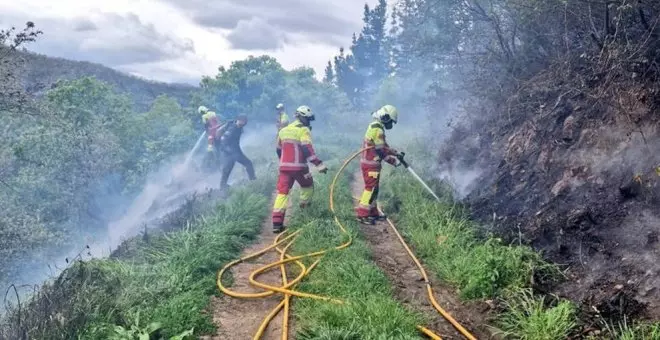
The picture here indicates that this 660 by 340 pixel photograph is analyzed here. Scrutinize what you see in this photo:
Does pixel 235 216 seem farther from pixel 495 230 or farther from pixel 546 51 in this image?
pixel 546 51

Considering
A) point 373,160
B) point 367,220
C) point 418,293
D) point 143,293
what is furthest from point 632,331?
point 373,160

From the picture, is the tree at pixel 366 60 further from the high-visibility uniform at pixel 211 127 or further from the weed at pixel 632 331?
the weed at pixel 632 331

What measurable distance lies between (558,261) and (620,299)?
1.01 metres

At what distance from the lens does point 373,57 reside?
56.6 m

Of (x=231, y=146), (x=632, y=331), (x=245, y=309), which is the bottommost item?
(x=245, y=309)

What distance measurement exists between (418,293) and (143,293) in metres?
2.84

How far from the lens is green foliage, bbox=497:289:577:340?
387 cm

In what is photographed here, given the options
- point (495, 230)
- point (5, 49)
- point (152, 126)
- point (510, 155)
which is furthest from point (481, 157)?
point (152, 126)

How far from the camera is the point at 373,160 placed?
8.22 m

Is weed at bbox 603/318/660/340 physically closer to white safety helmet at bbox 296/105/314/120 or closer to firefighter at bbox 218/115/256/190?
white safety helmet at bbox 296/105/314/120

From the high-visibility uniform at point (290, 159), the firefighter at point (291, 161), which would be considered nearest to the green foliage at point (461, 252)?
A: the firefighter at point (291, 161)

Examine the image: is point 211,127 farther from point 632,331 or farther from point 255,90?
point 255,90

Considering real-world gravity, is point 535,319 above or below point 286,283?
above

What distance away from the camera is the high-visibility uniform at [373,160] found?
8078 mm
